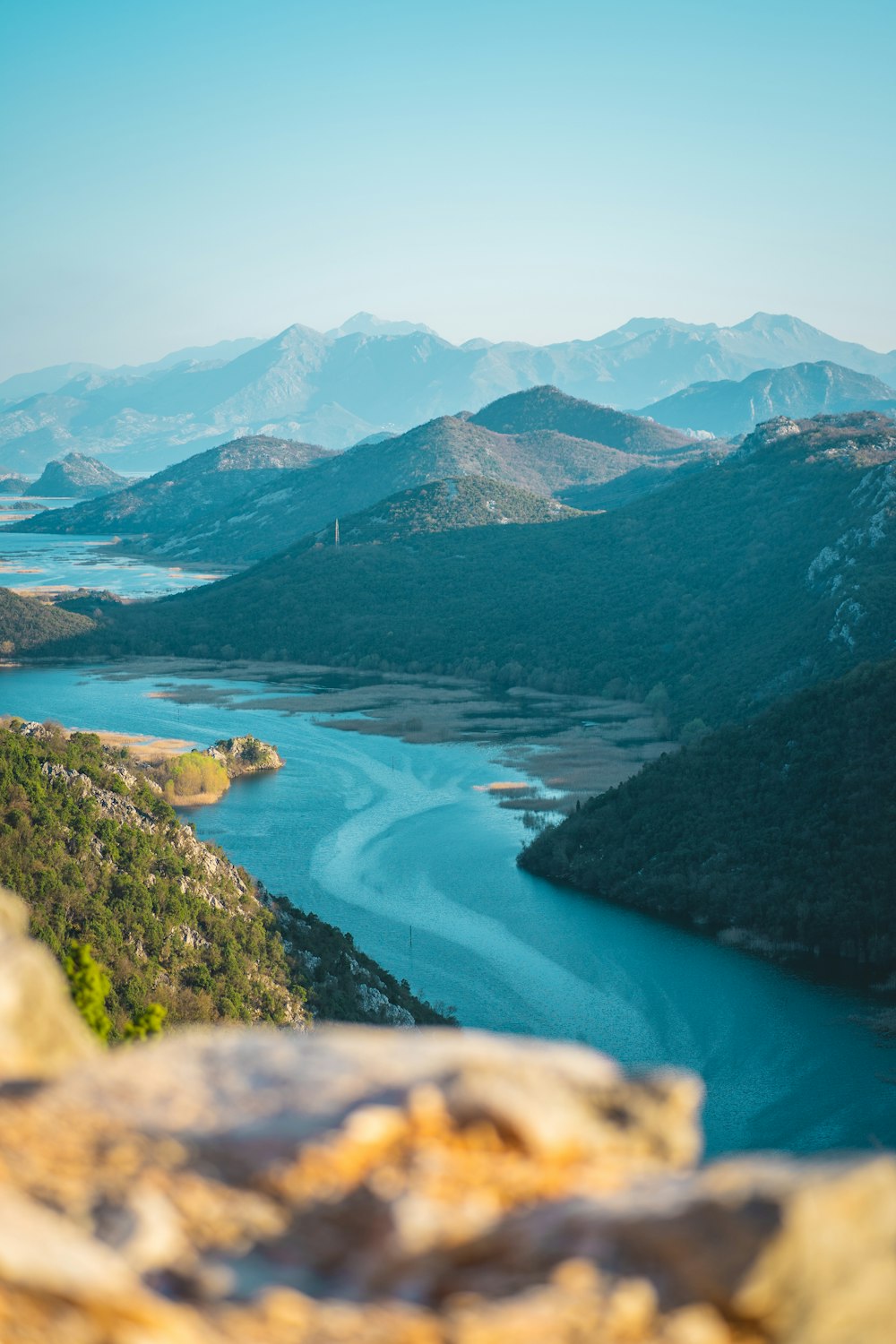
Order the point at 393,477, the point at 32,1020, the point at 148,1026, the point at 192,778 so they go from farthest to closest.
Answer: the point at 393,477
the point at 192,778
the point at 148,1026
the point at 32,1020

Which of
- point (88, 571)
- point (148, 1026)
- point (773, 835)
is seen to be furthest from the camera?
point (88, 571)

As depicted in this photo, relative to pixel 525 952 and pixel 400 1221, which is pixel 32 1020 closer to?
pixel 400 1221

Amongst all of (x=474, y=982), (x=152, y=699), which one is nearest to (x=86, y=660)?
(x=152, y=699)

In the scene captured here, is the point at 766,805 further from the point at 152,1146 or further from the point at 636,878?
the point at 152,1146

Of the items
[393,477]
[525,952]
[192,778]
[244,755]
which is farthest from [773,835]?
[393,477]

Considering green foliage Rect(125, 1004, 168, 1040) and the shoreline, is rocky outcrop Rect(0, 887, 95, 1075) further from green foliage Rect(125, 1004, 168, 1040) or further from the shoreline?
the shoreline

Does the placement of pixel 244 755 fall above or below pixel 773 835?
above
